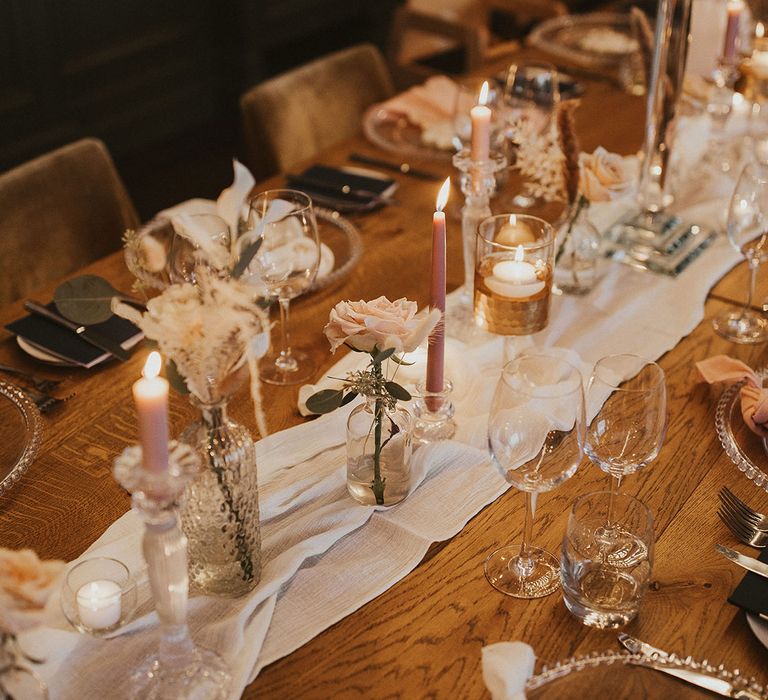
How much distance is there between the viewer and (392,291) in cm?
166

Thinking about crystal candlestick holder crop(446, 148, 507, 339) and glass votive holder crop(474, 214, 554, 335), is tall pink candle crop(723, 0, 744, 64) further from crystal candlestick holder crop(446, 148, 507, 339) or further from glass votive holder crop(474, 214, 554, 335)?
glass votive holder crop(474, 214, 554, 335)

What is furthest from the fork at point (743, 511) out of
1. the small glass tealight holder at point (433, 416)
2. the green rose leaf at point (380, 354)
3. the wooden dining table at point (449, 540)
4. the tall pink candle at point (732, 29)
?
the tall pink candle at point (732, 29)

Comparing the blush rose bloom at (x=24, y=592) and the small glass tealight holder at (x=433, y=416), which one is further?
the small glass tealight holder at (x=433, y=416)

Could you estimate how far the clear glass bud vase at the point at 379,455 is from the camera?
1151 mm

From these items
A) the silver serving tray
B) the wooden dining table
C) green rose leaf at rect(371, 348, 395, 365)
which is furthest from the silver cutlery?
the silver serving tray

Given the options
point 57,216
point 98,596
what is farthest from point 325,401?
point 57,216

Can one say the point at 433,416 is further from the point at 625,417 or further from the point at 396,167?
Answer: the point at 396,167

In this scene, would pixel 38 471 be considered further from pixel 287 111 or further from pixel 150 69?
pixel 150 69

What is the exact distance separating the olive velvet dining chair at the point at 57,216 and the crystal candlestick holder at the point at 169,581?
103 centimetres

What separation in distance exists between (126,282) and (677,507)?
948mm

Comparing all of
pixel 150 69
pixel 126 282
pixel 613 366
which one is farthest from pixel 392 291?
pixel 150 69

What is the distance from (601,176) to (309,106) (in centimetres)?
106

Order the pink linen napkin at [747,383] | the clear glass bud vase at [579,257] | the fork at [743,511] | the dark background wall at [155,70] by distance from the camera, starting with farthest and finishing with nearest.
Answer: the dark background wall at [155,70], the clear glass bud vase at [579,257], the pink linen napkin at [747,383], the fork at [743,511]

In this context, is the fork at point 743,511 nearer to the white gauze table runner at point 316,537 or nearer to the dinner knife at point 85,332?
the white gauze table runner at point 316,537
